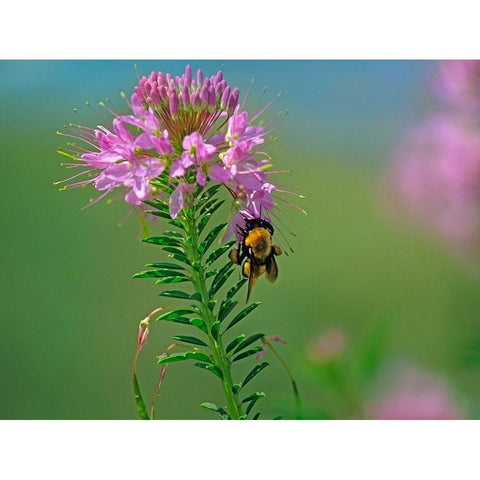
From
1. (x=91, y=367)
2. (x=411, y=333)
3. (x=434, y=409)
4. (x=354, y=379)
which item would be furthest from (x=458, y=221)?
(x=91, y=367)

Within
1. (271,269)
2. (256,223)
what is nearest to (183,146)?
(256,223)

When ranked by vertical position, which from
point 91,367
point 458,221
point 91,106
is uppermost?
point 91,106

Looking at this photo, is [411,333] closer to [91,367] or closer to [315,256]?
[315,256]

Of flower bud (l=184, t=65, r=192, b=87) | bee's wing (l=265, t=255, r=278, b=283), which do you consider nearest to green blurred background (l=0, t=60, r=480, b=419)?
bee's wing (l=265, t=255, r=278, b=283)

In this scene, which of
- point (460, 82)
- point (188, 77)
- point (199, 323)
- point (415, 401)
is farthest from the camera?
point (415, 401)

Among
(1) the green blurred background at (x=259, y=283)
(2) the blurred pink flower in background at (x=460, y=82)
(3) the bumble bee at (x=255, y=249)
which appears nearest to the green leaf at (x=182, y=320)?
(3) the bumble bee at (x=255, y=249)

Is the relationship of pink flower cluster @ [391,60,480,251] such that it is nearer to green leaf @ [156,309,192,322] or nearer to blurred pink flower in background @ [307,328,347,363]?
blurred pink flower in background @ [307,328,347,363]

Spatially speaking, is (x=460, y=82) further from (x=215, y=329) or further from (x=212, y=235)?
(x=215, y=329)
